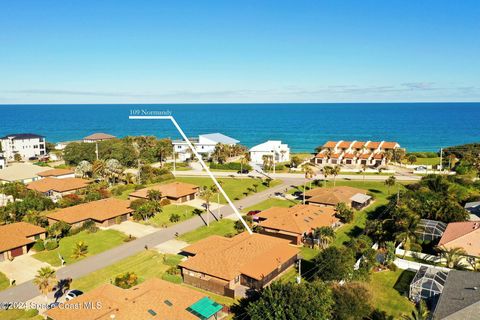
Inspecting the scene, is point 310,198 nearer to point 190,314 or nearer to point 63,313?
point 190,314

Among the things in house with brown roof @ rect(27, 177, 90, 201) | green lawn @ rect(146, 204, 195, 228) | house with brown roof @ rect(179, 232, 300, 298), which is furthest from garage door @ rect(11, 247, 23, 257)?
house with brown roof @ rect(27, 177, 90, 201)

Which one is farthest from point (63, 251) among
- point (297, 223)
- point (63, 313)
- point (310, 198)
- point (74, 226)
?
point (310, 198)

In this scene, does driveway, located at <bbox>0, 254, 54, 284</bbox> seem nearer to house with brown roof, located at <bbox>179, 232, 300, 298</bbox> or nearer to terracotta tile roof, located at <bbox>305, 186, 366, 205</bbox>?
house with brown roof, located at <bbox>179, 232, 300, 298</bbox>

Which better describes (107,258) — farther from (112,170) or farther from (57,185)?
(112,170)

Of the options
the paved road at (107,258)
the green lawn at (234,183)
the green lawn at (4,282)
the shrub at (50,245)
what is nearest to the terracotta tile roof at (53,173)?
the green lawn at (234,183)

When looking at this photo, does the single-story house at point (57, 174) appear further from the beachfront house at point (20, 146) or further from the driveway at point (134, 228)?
the beachfront house at point (20, 146)

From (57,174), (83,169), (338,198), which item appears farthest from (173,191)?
(57,174)
